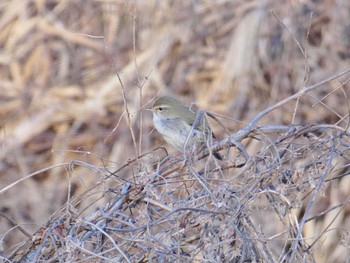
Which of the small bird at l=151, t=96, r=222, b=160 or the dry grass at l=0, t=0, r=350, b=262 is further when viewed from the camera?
the dry grass at l=0, t=0, r=350, b=262

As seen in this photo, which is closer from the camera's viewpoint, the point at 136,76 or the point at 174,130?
the point at 174,130

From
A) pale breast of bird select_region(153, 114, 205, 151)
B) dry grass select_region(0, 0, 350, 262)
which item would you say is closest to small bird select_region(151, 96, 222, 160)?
pale breast of bird select_region(153, 114, 205, 151)

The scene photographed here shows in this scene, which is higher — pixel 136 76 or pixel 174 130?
pixel 174 130

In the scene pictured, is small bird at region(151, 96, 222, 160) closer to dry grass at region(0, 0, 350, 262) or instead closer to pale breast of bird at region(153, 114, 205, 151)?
pale breast of bird at region(153, 114, 205, 151)

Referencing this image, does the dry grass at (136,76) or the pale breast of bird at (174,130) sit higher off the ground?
the pale breast of bird at (174,130)

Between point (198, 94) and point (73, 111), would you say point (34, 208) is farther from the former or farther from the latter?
point (198, 94)

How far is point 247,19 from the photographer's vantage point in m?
8.32

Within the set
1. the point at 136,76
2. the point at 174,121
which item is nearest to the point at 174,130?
the point at 174,121

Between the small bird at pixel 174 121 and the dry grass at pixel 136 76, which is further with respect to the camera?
the dry grass at pixel 136 76

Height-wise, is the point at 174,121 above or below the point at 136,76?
above

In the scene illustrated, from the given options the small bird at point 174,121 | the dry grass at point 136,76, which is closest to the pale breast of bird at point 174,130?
the small bird at point 174,121

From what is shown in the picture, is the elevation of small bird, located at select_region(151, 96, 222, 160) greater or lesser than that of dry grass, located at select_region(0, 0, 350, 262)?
greater

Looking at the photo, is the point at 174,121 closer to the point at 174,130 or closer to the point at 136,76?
the point at 174,130

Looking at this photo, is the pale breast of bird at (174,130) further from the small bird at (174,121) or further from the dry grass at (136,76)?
the dry grass at (136,76)
